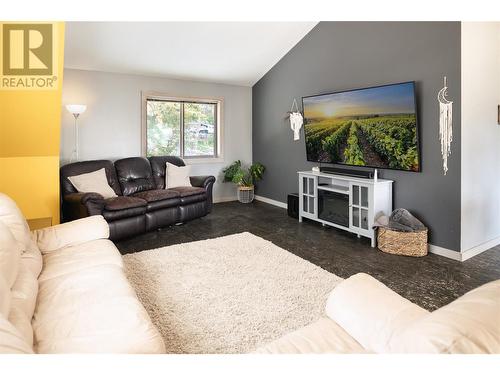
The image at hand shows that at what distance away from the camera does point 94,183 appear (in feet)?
14.5

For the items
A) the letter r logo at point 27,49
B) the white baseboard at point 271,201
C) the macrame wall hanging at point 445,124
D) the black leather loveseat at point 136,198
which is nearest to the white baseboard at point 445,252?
the macrame wall hanging at point 445,124

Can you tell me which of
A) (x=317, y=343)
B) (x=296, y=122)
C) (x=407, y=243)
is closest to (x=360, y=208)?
(x=407, y=243)

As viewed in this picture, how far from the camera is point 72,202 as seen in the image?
398 cm

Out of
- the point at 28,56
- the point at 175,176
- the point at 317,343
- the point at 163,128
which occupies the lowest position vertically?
the point at 317,343

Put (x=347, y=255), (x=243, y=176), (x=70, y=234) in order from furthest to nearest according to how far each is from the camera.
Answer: (x=243, y=176)
(x=347, y=255)
(x=70, y=234)

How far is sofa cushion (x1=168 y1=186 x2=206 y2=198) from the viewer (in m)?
4.83

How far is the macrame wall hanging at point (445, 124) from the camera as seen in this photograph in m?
3.34

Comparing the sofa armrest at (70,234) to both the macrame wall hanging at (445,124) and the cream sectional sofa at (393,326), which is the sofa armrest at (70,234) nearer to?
the cream sectional sofa at (393,326)

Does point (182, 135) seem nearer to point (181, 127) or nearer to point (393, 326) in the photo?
point (181, 127)

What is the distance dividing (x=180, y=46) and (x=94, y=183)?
226 cm

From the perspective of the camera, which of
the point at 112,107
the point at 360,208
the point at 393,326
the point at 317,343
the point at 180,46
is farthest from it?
the point at 112,107
